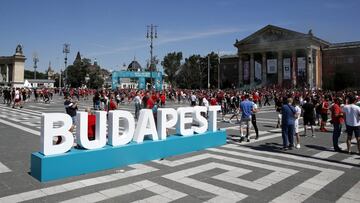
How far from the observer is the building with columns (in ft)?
249

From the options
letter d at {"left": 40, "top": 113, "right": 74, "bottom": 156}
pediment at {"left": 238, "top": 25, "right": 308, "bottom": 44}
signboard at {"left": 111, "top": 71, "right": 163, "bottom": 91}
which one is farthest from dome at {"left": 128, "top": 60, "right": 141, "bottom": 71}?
letter d at {"left": 40, "top": 113, "right": 74, "bottom": 156}

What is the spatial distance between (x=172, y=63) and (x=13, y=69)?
161 ft

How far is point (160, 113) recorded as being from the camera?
9.70 meters

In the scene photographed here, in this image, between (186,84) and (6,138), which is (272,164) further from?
(186,84)

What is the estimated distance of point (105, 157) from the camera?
26.3 feet

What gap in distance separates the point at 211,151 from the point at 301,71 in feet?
232

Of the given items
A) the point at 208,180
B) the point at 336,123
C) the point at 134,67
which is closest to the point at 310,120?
the point at 336,123

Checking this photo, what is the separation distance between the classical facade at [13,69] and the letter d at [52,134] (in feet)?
273

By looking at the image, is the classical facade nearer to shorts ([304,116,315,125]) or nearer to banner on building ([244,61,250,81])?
banner on building ([244,61,250,81])

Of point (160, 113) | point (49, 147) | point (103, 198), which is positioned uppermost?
point (160, 113)

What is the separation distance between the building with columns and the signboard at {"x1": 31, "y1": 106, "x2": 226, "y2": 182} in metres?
66.8

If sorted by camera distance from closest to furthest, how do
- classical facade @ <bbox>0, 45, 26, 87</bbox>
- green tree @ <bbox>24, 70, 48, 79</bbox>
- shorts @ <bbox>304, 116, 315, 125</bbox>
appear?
shorts @ <bbox>304, 116, 315, 125</bbox> → classical facade @ <bbox>0, 45, 26, 87</bbox> → green tree @ <bbox>24, 70, 48, 79</bbox>

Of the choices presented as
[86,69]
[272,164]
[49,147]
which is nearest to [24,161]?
[49,147]

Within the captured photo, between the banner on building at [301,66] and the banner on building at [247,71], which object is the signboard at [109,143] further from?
the banner on building at [247,71]
